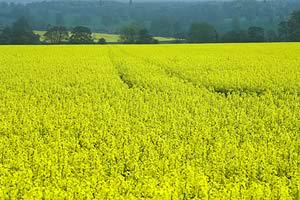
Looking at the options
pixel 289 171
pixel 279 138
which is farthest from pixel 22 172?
pixel 279 138

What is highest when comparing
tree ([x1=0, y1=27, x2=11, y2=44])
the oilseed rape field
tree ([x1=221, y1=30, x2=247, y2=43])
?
the oilseed rape field

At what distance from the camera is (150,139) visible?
39.7ft

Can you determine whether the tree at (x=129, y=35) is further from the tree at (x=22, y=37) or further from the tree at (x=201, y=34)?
the tree at (x=22, y=37)

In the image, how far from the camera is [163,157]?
10.8 metres

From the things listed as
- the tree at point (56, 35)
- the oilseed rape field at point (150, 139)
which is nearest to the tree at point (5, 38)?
the tree at point (56, 35)

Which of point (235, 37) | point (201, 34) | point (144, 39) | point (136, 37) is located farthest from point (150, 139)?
point (201, 34)

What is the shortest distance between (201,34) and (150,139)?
77.7 m

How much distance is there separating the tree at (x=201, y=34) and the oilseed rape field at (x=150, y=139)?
6323 centimetres

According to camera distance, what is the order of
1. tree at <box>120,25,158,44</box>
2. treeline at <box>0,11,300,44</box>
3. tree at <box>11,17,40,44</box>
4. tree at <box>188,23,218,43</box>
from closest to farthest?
tree at <box>11,17,40,44</box> → treeline at <box>0,11,300,44</box> → tree at <box>120,25,158,44</box> → tree at <box>188,23,218,43</box>

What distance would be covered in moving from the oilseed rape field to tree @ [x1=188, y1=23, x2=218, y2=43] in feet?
207

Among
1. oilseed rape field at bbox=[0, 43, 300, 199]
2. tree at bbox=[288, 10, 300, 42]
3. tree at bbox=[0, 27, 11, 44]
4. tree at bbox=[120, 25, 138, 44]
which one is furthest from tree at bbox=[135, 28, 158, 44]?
oilseed rape field at bbox=[0, 43, 300, 199]

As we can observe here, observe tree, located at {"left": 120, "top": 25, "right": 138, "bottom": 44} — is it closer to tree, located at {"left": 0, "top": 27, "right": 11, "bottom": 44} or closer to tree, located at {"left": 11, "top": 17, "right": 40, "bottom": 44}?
tree, located at {"left": 11, "top": 17, "right": 40, "bottom": 44}

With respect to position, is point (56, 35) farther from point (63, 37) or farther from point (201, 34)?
point (201, 34)

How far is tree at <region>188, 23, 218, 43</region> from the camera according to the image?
3383 inches
